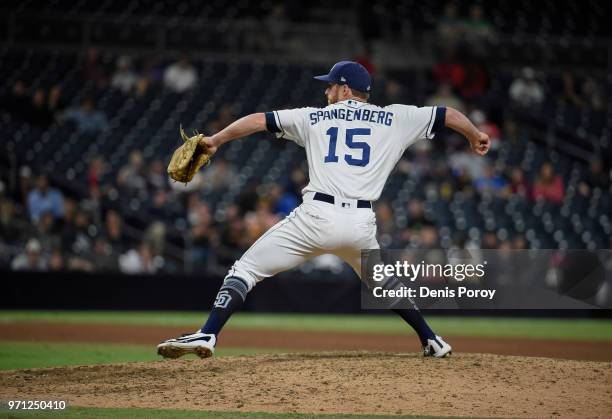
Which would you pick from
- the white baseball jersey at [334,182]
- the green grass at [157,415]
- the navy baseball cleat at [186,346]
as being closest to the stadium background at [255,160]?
the white baseball jersey at [334,182]

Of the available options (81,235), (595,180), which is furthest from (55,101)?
(595,180)

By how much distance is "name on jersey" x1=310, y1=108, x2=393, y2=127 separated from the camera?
591 centimetres

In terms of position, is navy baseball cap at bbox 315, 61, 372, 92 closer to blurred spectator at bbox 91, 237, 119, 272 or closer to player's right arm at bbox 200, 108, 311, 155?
player's right arm at bbox 200, 108, 311, 155

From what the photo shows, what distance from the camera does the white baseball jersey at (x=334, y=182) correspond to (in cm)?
579

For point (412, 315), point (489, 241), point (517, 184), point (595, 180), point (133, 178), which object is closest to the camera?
point (412, 315)

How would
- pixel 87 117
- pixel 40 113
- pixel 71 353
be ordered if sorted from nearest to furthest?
1. pixel 71 353
2. pixel 40 113
3. pixel 87 117

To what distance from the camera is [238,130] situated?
579cm

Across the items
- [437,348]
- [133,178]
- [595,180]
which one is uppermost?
[595,180]

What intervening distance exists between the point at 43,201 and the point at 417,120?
28.5 feet

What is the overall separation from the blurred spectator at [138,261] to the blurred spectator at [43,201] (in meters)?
1.14

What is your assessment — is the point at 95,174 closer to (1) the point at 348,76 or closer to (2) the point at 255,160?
(2) the point at 255,160

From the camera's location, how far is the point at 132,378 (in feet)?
19.5

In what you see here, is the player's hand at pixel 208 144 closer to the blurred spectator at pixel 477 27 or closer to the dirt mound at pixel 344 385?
the dirt mound at pixel 344 385

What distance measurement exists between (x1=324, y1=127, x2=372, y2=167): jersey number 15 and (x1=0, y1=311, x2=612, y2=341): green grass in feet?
20.3
